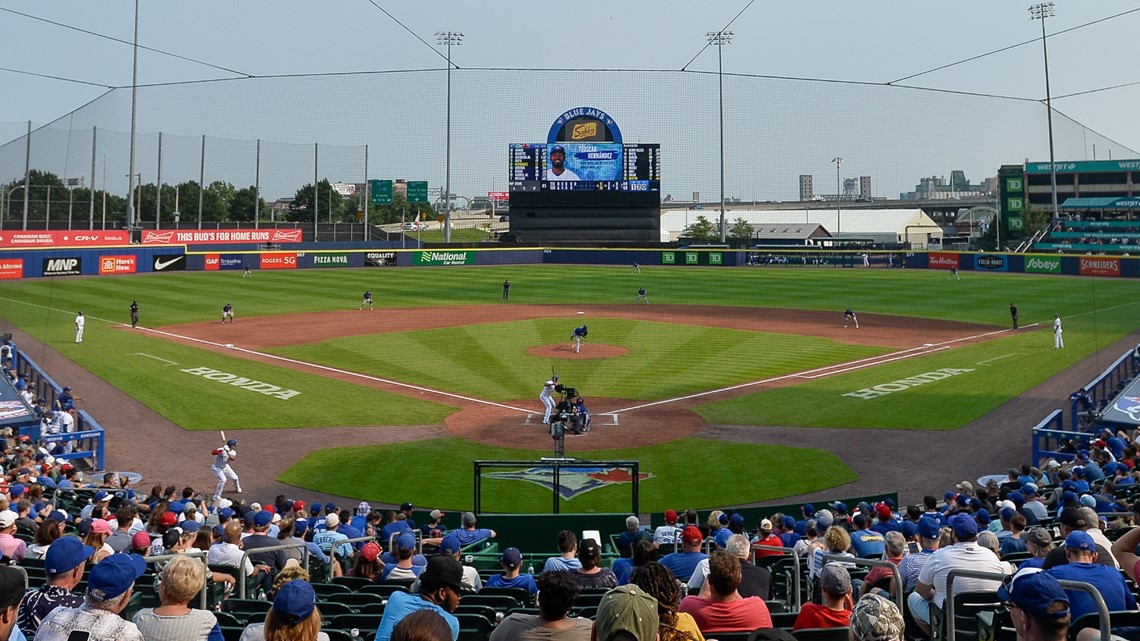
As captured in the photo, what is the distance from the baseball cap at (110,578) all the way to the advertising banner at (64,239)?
65.7 m

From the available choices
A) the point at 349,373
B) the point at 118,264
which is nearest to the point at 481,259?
the point at 118,264

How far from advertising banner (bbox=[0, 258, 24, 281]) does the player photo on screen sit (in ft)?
138

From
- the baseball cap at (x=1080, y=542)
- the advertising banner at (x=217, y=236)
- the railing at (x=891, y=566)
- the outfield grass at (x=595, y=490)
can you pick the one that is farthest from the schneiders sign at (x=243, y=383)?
the advertising banner at (x=217, y=236)

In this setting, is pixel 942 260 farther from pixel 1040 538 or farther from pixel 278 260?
pixel 1040 538

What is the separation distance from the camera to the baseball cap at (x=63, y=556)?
5.01 m

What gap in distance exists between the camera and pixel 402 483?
18484mm

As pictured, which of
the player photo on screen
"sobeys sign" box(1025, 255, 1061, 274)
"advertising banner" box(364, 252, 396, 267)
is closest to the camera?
"sobeys sign" box(1025, 255, 1061, 274)

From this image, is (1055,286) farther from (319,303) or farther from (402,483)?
(402,483)

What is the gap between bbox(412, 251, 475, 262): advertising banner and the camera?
7212 cm

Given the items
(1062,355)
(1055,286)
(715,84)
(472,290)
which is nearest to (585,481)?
(715,84)

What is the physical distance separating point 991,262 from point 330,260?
51312 mm

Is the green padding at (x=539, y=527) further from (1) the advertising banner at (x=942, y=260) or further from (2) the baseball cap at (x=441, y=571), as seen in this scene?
(1) the advertising banner at (x=942, y=260)

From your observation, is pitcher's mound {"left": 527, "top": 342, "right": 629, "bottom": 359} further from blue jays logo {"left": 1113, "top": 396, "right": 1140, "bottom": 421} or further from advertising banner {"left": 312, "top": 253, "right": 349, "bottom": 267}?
advertising banner {"left": 312, "top": 253, "right": 349, "bottom": 267}

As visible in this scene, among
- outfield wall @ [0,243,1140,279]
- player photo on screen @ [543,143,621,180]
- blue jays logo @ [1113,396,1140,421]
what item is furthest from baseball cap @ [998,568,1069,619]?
player photo on screen @ [543,143,621,180]
